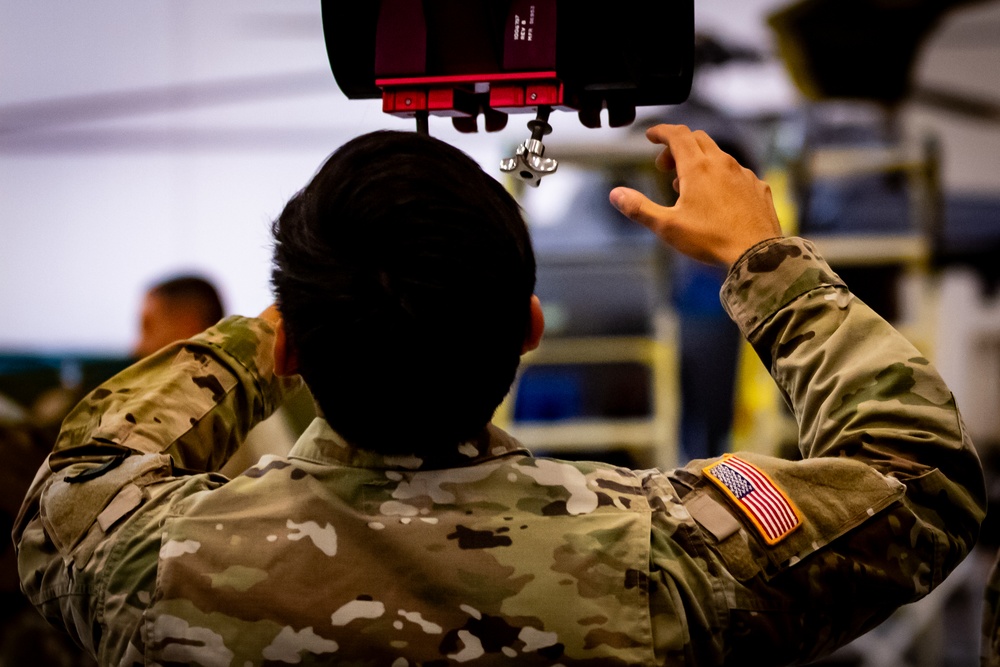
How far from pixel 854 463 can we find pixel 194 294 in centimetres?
A: 198

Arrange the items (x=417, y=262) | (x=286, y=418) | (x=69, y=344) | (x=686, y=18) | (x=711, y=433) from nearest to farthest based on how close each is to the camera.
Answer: (x=417, y=262) → (x=686, y=18) → (x=286, y=418) → (x=711, y=433) → (x=69, y=344)

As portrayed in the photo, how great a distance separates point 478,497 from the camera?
70 cm

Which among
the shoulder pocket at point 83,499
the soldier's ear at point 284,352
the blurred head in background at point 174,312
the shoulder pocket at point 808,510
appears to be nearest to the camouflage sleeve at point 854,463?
the shoulder pocket at point 808,510

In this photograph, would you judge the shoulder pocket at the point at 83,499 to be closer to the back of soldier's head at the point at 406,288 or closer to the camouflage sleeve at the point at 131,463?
the camouflage sleeve at the point at 131,463

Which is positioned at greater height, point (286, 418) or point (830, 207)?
point (830, 207)

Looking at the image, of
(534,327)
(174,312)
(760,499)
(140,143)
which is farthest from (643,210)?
(140,143)

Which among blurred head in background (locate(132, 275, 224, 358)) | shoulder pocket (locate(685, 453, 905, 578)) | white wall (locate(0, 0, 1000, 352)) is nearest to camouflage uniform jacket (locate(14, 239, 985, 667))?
shoulder pocket (locate(685, 453, 905, 578))

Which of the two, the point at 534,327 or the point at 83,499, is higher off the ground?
the point at 534,327

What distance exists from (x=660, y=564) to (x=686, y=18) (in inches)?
17.2

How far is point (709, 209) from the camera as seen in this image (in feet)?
2.45

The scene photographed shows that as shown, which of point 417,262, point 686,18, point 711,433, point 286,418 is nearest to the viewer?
point 417,262

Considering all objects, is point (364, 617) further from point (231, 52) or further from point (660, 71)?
point (231, 52)

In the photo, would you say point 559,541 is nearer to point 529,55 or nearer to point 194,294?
point 529,55

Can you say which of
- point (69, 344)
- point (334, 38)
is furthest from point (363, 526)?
point (69, 344)
